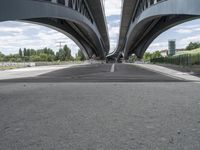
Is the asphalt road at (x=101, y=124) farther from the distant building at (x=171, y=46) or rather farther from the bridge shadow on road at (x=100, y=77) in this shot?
the distant building at (x=171, y=46)

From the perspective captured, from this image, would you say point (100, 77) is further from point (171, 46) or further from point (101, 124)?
point (171, 46)

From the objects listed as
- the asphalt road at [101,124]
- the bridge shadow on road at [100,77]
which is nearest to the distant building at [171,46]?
the bridge shadow on road at [100,77]

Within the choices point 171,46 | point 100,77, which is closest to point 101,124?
point 100,77

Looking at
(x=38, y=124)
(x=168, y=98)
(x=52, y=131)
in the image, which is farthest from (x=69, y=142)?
(x=168, y=98)

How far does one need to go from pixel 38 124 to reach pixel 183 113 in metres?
3.45

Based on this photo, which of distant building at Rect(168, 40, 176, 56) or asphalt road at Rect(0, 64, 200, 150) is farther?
distant building at Rect(168, 40, 176, 56)

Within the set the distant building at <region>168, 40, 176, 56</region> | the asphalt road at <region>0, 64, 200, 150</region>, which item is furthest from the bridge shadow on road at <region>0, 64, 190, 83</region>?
the distant building at <region>168, 40, 176, 56</region>

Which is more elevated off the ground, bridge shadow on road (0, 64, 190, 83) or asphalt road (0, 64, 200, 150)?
asphalt road (0, 64, 200, 150)

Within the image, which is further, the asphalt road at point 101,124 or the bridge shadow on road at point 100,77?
the bridge shadow on road at point 100,77

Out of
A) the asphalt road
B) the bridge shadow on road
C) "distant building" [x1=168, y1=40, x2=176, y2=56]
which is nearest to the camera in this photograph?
the asphalt road

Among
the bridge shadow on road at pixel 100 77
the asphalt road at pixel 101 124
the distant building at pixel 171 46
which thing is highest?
the distant building at pixel 171 46

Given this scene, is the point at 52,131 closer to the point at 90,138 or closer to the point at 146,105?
the point at 90,138

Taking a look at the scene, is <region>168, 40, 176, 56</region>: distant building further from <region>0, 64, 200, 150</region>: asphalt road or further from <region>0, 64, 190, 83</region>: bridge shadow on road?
<region>0, 64, 200, 150</region>: asphalt road

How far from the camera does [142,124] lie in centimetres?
572
